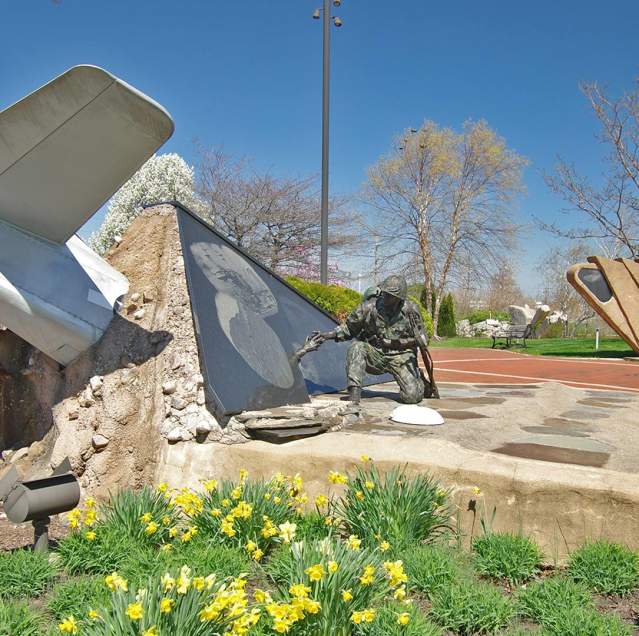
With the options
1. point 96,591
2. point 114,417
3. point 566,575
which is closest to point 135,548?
point 96,591

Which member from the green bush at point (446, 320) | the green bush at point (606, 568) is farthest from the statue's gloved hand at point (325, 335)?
the green bush at point (446, 320)

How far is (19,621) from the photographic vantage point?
227cm

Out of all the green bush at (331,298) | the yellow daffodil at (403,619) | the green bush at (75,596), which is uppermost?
the green bush at (331,298)

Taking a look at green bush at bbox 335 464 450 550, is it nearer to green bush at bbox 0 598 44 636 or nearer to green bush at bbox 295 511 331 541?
green bush at bbox 295 511 331 541

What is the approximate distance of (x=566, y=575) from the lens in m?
2.93

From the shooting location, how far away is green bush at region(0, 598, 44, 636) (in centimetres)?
220

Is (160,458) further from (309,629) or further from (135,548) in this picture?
(309,629)

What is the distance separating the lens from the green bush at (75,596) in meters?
2.46

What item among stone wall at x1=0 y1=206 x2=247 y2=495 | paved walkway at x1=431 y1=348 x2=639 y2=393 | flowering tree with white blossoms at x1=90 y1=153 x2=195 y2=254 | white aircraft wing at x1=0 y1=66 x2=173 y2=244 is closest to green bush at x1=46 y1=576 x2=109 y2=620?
stone wall at x1=0 y1=206 x2=247 y2=495

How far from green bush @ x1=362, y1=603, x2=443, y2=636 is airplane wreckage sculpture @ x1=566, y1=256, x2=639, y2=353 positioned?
484 inches

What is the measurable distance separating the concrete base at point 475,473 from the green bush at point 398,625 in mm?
1078

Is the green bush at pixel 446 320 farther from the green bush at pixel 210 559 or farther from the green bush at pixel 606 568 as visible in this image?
the green bush at pixel 210 559

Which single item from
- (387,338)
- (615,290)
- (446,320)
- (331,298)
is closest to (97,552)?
(387,338)

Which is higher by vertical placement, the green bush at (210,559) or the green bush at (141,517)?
the green bush at (141,517)
